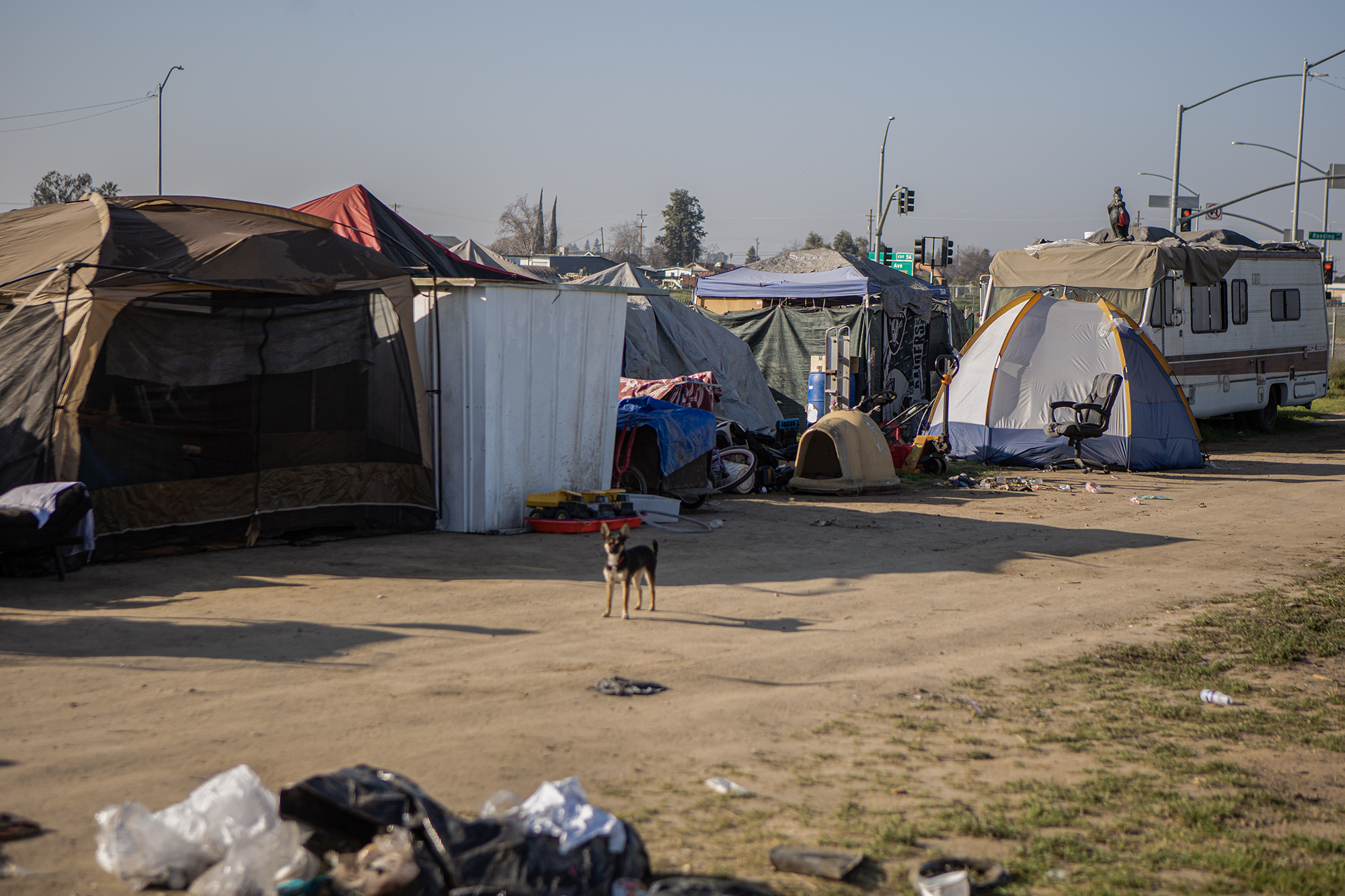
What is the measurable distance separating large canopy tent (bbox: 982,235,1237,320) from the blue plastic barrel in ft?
13.5

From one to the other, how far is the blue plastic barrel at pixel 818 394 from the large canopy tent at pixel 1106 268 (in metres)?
Answer: 4.13

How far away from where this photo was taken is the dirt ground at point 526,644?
4633 millimetres

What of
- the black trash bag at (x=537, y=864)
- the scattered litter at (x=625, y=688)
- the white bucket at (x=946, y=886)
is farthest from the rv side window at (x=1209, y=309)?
the black trash bag at (x=537, y=864)

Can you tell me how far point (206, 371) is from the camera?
30.0 ft

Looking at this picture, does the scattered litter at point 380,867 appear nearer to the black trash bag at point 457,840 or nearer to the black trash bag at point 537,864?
the black trash bag at point 457,840

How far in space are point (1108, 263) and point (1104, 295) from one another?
1.86 ft

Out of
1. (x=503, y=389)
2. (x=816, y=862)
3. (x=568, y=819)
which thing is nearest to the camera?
(x=568, y=819)

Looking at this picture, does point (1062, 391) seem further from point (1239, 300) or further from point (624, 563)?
point (624, 563)

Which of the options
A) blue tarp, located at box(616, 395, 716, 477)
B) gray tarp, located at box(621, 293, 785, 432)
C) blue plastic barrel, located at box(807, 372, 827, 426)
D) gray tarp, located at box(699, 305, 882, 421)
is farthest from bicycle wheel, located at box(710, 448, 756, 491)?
gray tarp, located at box(699, 305, 882, 421)

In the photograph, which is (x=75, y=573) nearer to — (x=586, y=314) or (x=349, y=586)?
(x=349, y=586)

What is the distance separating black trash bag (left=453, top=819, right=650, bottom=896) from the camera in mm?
3289

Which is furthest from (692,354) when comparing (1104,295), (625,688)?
(625,688)

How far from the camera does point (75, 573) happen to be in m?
8.12

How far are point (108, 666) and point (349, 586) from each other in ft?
7.53
